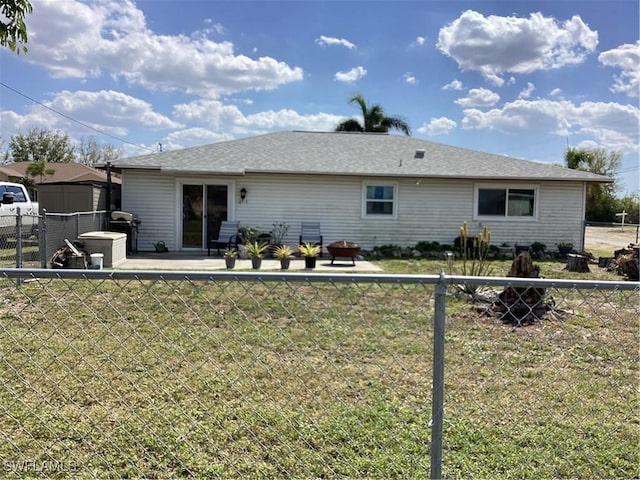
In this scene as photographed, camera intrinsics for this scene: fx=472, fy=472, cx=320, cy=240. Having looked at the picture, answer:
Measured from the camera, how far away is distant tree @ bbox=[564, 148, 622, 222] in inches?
1578

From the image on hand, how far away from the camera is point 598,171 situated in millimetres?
43562

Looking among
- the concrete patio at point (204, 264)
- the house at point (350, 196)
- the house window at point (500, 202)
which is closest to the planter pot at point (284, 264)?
the concrete patio at point (204, 264)

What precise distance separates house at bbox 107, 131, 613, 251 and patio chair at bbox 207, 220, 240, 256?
556 millimetres

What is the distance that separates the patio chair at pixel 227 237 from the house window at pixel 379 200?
429cm

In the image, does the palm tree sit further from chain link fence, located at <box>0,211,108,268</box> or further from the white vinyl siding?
chain link fence, located at <box>0,211,108,268</box>

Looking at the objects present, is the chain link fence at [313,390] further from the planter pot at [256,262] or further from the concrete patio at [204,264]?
the planter pot at [256,262]

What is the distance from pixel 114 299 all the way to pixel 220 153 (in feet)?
33.1

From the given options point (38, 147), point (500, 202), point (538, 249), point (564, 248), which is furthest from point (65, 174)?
point (564, 248)

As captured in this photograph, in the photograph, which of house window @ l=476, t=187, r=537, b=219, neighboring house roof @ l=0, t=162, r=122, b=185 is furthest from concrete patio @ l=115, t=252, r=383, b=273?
neighboring house roof @ l=0, t=162, r=122, b=185

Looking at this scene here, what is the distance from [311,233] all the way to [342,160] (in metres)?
3.00

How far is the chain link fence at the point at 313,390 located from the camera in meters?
2.81

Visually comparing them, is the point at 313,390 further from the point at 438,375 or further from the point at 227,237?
the point at 227,237

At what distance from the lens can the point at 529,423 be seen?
11.4ft

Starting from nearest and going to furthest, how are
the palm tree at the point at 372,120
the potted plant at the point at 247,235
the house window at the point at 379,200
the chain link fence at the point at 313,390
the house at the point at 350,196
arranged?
the chain link fence at the point at 313,390, the potted plant at the point at 247,235, the house at the point at 350,196, the house window at the point at 379,200, the palm tree at the point at 372,120
